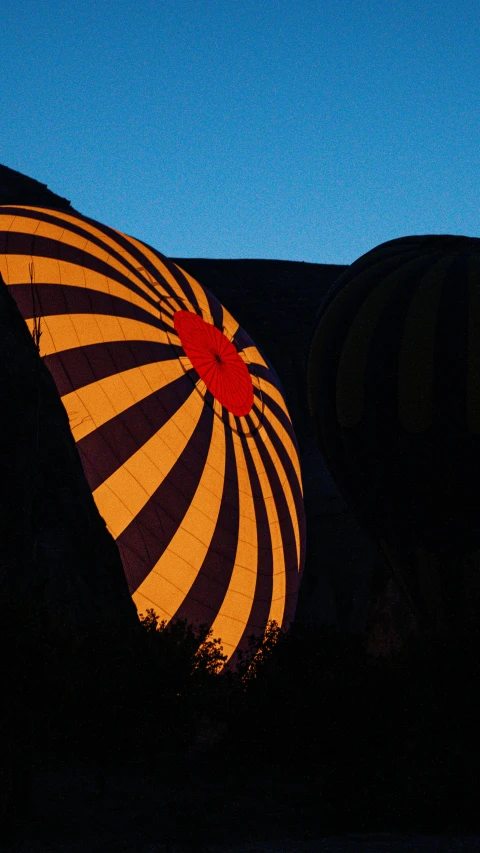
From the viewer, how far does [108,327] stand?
15.5 m

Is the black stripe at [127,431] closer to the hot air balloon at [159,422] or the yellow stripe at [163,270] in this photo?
the hot air balloon at [159,422]

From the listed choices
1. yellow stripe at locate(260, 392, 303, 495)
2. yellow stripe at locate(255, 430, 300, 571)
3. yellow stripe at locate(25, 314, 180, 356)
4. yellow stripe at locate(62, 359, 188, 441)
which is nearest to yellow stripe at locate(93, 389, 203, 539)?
yellow stripe at locate(62, 359, 188, 441)

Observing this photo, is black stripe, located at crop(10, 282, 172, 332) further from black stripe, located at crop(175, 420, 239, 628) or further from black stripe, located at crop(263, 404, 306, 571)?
black stripe, located at crop(263, 404, 306, 571)

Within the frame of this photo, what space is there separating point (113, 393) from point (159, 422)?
95cm

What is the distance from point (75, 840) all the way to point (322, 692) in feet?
13.4

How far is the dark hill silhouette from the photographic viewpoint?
2716 centimetres

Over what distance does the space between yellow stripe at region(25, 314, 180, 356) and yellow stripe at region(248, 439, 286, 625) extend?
2975 mm

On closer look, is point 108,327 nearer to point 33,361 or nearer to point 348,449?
point 33,361

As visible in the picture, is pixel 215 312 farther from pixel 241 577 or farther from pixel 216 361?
pixel 241 577

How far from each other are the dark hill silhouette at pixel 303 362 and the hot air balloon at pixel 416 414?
6.10 meters

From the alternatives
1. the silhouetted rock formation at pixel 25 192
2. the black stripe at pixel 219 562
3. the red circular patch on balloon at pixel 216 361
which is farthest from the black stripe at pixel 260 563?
the silhouetted rock formation at pixel 25 192

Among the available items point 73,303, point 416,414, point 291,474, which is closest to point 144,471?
point 73,303

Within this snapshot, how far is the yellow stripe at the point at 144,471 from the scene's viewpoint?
45.3 ft

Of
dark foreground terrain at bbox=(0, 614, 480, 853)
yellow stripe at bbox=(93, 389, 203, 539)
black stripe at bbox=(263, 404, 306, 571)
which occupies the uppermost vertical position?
black stripe at bbox=(263, 404, 306, 571)
